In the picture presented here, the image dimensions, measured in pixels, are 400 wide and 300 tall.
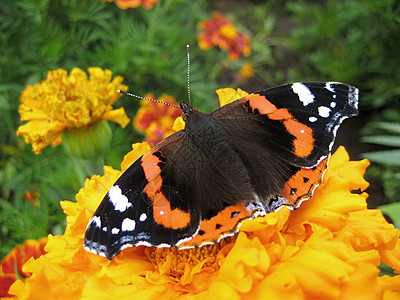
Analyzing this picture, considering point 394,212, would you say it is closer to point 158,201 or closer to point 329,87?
point 329,87

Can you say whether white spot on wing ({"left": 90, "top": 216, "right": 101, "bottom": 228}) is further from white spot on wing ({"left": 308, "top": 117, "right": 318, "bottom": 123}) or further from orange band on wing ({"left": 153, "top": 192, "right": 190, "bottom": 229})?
white spot on wing ({"left": 308, "top": 117, "right": 318, "bottom": 123})

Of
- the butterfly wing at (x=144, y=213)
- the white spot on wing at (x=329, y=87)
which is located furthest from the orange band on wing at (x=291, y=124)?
the butterfly wing at (x=144, y=213)

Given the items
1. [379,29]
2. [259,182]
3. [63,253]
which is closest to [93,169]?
[63,253]

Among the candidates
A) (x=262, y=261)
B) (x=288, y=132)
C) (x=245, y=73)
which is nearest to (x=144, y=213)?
(x=262, y=261)

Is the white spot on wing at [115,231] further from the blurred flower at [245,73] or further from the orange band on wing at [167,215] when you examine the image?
the blurred flower at [245,73]

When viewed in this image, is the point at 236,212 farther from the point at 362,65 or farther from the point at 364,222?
the point at 362,65

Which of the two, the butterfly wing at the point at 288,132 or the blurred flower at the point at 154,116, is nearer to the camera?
the butterfly wing at the point at 288,132
